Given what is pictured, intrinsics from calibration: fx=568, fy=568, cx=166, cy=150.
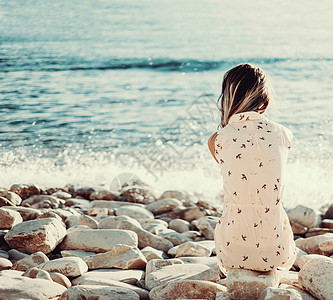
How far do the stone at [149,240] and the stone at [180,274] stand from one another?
0.80 m

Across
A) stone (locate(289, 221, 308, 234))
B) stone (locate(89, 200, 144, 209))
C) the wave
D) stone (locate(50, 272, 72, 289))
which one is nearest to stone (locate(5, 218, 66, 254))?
stone (locate(50, 272, 72, 289))

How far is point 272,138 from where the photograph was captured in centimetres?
285

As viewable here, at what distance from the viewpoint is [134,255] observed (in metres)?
3.45

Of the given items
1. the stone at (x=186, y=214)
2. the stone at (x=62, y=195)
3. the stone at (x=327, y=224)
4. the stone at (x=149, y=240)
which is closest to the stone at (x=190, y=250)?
the stone at (x=149, y=240)

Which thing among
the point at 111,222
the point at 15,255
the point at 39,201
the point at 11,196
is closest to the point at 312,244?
the point at 111,222

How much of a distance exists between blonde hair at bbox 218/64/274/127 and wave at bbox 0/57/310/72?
28.9ft

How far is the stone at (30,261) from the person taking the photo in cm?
337

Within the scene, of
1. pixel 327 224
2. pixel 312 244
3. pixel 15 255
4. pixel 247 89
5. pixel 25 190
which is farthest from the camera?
pixel 25 190

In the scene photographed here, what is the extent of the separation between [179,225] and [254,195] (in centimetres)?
204

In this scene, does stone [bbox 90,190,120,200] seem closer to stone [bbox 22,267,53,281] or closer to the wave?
stone [bbox 22,267,53,281]

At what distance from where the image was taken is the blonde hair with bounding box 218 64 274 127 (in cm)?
292

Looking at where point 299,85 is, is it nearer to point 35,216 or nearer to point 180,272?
point 35,216

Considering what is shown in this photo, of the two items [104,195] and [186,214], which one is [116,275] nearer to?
[186,214]

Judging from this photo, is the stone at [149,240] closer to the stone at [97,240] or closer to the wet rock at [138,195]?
the stone at [97,240]
